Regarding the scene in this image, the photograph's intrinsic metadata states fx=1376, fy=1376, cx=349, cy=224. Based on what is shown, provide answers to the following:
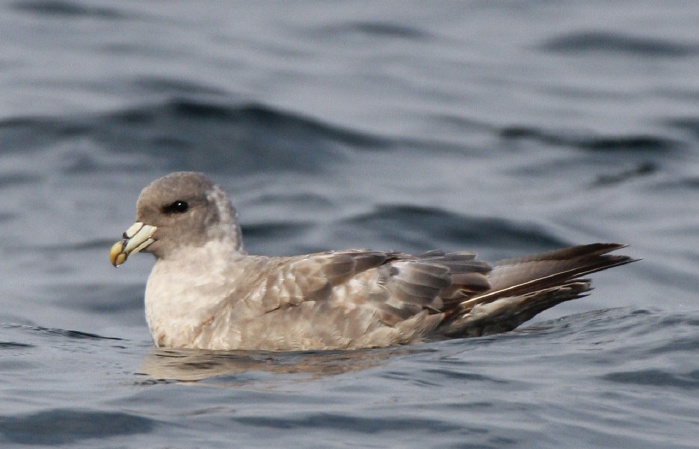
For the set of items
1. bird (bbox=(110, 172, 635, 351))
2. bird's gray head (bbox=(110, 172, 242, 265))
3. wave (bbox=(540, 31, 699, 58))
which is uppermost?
wave (bbox=(540, 31, 699, 58))

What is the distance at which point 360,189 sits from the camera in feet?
47.2

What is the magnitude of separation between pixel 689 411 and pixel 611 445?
0.67 metres

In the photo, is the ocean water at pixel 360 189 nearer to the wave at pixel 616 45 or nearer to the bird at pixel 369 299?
the wave at pixel 616 45

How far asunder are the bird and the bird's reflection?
0.36 feet

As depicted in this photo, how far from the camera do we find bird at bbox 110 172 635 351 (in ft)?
26.0

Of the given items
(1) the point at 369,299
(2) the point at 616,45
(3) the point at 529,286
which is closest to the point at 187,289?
(1) the point at 369,299

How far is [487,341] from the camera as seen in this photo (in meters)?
7.98

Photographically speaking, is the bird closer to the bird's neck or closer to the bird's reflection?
the bird's neck

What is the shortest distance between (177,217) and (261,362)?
4.53 feet

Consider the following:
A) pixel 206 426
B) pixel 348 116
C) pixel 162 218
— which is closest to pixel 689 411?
pixel 206 426

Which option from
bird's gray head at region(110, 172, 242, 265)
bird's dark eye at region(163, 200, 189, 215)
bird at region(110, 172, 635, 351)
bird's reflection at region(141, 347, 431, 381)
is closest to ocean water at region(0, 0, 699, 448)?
bird's reflection at region(141, 347, 431, 381)

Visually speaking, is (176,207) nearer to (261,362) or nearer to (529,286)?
(261,362)

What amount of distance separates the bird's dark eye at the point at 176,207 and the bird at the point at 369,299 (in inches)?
16.3

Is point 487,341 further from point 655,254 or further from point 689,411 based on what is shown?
point 655,254
